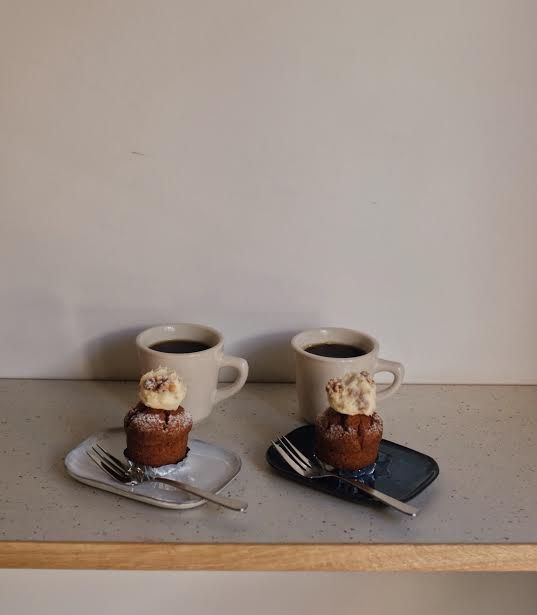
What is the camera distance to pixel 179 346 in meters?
0.82

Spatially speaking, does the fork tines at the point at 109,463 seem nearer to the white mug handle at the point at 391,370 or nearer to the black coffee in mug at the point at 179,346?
the black coffee in mug at the point at 179,346

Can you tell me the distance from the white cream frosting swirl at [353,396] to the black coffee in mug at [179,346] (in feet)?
0.60

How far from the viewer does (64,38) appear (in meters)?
0.80

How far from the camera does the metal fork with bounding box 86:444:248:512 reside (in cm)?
64

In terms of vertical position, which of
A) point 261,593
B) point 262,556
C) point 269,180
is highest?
point 269,180

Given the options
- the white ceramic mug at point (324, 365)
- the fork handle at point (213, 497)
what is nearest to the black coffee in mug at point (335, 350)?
the white ceramic mug at point (324, 365)

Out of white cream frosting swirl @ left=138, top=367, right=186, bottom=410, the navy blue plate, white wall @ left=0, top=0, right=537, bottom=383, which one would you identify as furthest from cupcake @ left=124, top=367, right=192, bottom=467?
white wall @ left=0, top=0, right=537, bottom=383

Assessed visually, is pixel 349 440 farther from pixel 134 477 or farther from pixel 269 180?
pixel 269 180

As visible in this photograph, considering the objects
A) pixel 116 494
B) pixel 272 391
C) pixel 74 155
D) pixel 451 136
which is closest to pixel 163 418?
pixel 116 494

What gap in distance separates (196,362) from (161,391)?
0.29 feet

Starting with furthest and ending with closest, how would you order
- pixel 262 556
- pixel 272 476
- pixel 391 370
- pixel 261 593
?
pixel 261 593 → pixel 391 370 → pixel 272 476 → pixel 262 556

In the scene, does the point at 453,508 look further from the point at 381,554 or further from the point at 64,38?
the point at 64,38

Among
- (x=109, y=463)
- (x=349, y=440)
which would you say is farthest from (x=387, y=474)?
(x=109, y=463)

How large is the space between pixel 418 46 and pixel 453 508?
19.7 inches
